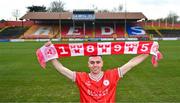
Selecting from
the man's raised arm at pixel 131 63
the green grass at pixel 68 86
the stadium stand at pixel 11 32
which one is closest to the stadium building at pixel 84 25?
the stadium stand at pixel 11 32

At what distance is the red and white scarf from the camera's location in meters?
6.11

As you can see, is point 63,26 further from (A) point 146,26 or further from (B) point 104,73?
(B) point 104,73

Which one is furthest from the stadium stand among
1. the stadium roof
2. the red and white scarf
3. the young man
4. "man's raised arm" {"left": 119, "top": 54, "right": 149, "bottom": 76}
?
the young man

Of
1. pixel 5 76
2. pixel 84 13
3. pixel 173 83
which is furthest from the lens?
pixel 84 13

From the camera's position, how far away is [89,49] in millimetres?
6090

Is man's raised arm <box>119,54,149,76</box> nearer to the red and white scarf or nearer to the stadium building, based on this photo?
the red and white scarf

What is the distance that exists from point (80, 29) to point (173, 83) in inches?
2597

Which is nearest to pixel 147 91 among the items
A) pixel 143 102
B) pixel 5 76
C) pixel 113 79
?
pixel 143 102

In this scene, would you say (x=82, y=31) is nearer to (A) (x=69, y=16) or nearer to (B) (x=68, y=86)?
(A) (x=69, y=16)

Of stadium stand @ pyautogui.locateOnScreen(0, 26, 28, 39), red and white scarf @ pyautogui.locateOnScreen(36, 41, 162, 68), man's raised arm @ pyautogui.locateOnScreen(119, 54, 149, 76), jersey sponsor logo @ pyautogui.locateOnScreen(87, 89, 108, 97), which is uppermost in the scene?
red and white scarf @ pyautogui.locateOnScreen(36, 41, 162, 68)

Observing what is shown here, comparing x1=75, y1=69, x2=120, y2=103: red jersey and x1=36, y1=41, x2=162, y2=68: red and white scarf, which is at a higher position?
x1=36, y1=41, x2=162, y2=68: red and white scarf

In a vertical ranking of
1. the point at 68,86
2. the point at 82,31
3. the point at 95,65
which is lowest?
the point at 82,31

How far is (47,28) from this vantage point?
82750 mm

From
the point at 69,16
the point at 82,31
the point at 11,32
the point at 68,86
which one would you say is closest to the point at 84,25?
the point at 82,31
